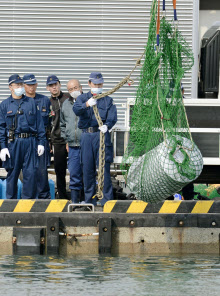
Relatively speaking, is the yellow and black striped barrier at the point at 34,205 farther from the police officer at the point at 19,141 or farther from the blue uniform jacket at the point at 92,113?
the blue uniform jacket at the point at 92,113

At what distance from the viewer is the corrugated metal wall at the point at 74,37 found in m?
14.3

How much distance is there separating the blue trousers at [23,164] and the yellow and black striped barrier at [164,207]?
4.46ft

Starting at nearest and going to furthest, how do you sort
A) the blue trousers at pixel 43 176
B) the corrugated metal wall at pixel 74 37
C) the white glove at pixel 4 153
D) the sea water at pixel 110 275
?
the sea water at pixel 110 275 → the white glove at pixel 4 153 → the blue trousers at pixel 43 176 → the corrugated metal wall at pixel 74 37

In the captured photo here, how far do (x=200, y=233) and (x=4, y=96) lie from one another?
434 centimetres

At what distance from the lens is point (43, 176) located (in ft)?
41.5

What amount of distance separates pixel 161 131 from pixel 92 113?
1.60 metres

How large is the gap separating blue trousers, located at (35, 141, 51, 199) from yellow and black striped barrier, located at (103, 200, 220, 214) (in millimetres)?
1403

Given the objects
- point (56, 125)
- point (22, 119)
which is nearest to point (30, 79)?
point (56, 125)

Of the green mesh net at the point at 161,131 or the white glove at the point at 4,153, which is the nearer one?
the green mesh net at the point at 161,131

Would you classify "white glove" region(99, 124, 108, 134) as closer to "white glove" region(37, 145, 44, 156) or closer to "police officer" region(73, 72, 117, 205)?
"police officer" region(73, 72, 117, 205)

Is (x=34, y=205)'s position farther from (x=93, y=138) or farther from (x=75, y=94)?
(x=75, y=94)

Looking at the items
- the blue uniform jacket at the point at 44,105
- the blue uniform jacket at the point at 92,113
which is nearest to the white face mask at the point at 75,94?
the blue uniform jacket at the point at 44,105

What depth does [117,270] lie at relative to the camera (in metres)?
10.0

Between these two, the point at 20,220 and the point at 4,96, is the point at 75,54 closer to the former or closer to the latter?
the point at 4,96
